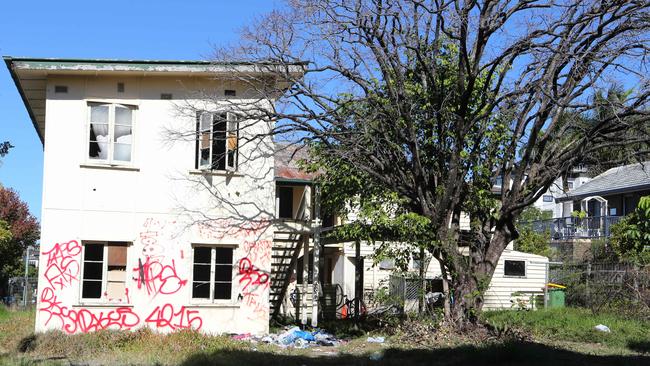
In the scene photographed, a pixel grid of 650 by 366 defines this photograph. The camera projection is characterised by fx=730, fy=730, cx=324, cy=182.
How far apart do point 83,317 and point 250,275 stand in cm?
394

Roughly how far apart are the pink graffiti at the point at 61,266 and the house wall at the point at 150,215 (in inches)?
0.9

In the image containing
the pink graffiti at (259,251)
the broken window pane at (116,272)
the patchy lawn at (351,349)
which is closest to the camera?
the patchy lawn at (351,349)

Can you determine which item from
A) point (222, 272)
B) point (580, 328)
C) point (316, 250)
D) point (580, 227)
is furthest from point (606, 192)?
point (222, 272)

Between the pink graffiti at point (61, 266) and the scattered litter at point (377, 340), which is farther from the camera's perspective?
the scattered litter at point (377, 340)

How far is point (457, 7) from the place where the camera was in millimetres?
16188

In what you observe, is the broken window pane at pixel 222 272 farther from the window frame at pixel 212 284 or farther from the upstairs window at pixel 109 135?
the upstairs window at pixel 109 135

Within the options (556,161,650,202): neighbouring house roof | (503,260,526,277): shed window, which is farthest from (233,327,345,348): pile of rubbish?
(556,161,650,202): neighbouring house roof

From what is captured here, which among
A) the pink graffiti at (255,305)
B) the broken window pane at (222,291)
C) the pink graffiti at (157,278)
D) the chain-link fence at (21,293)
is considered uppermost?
the pink graffiti at (157,278)

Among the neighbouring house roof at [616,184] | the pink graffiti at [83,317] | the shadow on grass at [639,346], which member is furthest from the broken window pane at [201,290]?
the neighbouring house roof at [616,184]

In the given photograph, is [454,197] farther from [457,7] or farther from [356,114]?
[457,7]

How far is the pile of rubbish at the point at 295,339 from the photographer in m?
16.8

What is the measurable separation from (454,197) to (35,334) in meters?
10.1

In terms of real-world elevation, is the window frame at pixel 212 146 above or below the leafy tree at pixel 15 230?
above

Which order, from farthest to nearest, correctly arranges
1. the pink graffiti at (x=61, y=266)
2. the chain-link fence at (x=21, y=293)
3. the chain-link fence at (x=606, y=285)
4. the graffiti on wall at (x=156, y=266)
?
the chain-link fence at (x=21, y=293), the chain-link fence at (x=606, y=285), the graffiti on wall at (x=156, y=266), the pink graffiti at (x=61, y=266)
